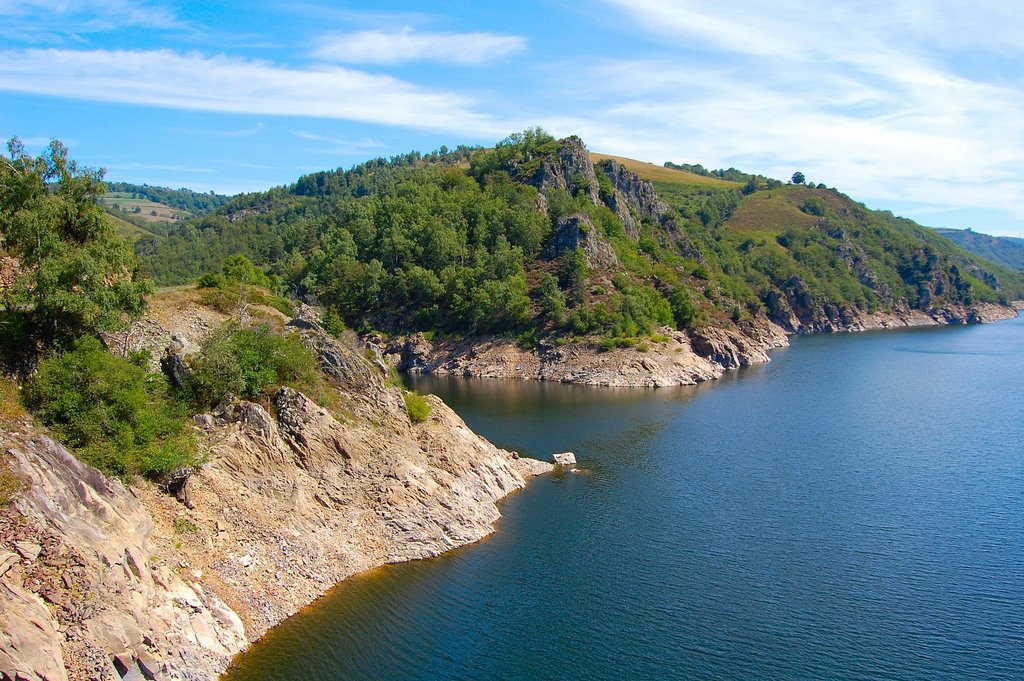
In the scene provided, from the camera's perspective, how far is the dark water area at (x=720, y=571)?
3162 centimetres

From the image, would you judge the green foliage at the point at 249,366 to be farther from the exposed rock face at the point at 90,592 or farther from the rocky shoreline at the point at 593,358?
the rocky shoreline at the point at 593,358

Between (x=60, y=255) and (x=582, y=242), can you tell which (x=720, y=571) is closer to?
(x=60, y=255)

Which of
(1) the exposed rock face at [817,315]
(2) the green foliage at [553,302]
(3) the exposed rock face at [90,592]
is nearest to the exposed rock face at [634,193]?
(1) the exposed rock face at [817,315]

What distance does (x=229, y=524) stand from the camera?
3653 cm

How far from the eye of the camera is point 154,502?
34.8 metres

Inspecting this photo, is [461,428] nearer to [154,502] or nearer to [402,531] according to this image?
[402,531]

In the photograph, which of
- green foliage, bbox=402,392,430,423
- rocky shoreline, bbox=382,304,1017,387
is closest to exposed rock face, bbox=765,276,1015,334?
rocky shoreline, bbox=382,304,1017,387

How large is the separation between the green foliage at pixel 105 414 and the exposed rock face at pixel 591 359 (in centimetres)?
6861

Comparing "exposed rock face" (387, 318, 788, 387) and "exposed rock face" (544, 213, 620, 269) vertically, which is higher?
"exposed rock face" (544, 213, 620, 269)

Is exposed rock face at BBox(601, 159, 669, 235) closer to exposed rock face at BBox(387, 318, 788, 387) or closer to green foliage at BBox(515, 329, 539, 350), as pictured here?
exposed rock face at BBox(387, 318, 788, 387)

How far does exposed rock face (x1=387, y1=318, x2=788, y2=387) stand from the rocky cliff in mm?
47519

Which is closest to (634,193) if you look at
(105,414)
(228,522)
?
(228,522)

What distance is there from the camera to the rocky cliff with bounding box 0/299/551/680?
2605 centimetres

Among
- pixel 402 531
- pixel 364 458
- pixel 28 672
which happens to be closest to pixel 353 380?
pixel 364 458
